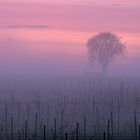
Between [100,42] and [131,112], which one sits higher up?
[100,42]

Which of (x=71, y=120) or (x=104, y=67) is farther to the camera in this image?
(x=104, y=67)

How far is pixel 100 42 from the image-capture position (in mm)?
92125

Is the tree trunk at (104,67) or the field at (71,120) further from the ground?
the tree trunk at (104,67)

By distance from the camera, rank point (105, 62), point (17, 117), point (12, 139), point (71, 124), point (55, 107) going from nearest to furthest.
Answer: point (12, 139) < point (71, 124) < point (17, 117) < point (55, 107) < point (105, 62)

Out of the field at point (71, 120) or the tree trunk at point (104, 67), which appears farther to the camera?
the tree trunk at point (104, 67)

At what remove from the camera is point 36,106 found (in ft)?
134

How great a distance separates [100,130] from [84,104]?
12135 mm

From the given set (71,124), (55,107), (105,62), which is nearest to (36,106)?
(55,107)

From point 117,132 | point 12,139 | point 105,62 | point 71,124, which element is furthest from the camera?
point 105,62

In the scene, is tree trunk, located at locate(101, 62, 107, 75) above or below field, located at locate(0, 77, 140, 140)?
above

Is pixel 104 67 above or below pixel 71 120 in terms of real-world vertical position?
above

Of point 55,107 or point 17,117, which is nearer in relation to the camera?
point 17,117

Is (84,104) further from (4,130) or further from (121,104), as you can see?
(4,130)

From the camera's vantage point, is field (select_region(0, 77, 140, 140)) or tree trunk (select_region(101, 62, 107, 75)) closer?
field (select_region(0, 77, 140, 140))
